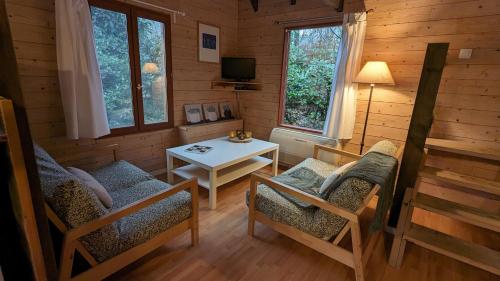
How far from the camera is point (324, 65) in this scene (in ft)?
10.9

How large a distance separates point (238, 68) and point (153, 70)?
1268 mm

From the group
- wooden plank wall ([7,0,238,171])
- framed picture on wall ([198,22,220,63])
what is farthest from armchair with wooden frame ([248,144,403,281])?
framed picture on wall ([198,22,220,63])

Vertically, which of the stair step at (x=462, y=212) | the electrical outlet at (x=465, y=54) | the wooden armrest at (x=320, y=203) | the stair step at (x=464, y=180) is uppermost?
the electrical outlet at (x=465, y=54)

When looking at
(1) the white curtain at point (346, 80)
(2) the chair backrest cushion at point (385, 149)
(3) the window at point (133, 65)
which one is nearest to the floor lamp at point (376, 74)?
(1) the white curtain at point (346, 80)

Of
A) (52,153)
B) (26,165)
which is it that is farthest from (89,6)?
(26,165)

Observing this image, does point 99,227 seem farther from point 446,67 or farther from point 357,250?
point 446,67

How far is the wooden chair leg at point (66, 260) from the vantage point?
1.22 meters

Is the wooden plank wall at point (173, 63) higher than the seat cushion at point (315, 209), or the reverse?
the wooden plank wall at point (173, 63)

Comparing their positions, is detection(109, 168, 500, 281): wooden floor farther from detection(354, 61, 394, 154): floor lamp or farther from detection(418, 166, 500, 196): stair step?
detection(354, 61, 394, 154): floor lamp

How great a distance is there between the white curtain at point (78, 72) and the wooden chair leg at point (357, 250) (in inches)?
96.6

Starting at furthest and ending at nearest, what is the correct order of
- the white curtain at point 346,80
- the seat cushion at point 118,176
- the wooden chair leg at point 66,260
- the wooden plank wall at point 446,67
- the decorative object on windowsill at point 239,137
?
the decorative object on windowsill at point 239,137
the white curtain at point 346,80
the wooden plank wall at point 446,67
the seat cushion at point 118,176
the wooden chair leg at point 66,260

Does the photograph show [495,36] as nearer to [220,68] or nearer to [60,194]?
[220,68]

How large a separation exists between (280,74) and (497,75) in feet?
7.52

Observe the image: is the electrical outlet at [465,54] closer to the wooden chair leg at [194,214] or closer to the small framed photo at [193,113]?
the wooden chair leg at [194,214]
